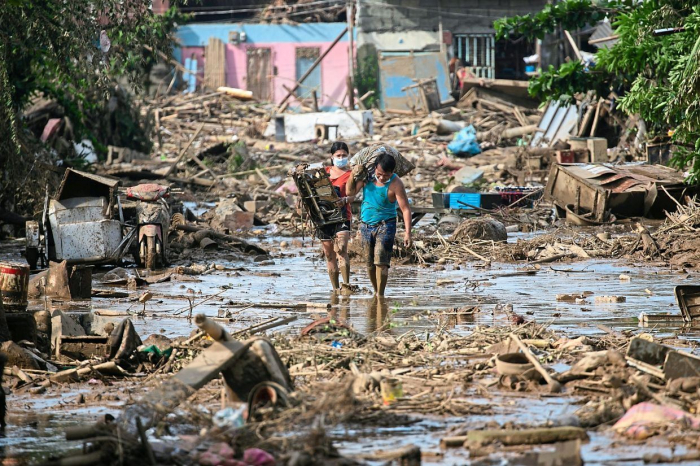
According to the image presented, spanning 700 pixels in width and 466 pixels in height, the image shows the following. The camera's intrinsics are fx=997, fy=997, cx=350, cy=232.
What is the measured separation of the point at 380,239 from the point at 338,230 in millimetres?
832

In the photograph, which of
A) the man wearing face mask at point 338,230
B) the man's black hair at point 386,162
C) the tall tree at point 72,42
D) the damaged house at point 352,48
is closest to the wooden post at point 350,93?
the damaged house at point 352,48

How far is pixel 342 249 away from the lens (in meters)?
11.8

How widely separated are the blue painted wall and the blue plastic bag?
14.6 metres

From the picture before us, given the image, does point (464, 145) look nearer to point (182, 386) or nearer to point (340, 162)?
point (340, 162)

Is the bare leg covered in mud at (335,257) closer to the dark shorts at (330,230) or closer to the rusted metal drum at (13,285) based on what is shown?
the dark shorts at (330,230)

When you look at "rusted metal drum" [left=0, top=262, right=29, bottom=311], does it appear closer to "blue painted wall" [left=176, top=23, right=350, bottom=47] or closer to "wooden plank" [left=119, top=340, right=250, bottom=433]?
"wooden plank" [left=119, top=340, right=250, bottom=433]

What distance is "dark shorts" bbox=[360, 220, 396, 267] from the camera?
1095 cm

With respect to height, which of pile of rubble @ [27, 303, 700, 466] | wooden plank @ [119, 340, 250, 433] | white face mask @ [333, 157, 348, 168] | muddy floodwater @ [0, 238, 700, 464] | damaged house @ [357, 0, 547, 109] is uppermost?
damaged house @ [357, 0, 547, 109]

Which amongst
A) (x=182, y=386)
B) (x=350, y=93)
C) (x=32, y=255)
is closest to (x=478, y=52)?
(x=350, y=93)

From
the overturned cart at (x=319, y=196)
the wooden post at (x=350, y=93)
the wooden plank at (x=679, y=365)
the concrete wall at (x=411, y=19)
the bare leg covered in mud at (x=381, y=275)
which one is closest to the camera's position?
the wooden plank at (x=679, y=365)

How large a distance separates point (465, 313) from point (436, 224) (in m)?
9.31

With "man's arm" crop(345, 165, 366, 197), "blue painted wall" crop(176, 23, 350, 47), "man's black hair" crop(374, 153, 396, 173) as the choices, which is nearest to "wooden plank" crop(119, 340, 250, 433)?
"man's black hair" crop(374, 153, 396, 173)

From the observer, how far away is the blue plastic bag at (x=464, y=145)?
3047 cm

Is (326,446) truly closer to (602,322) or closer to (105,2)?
(602,322)
